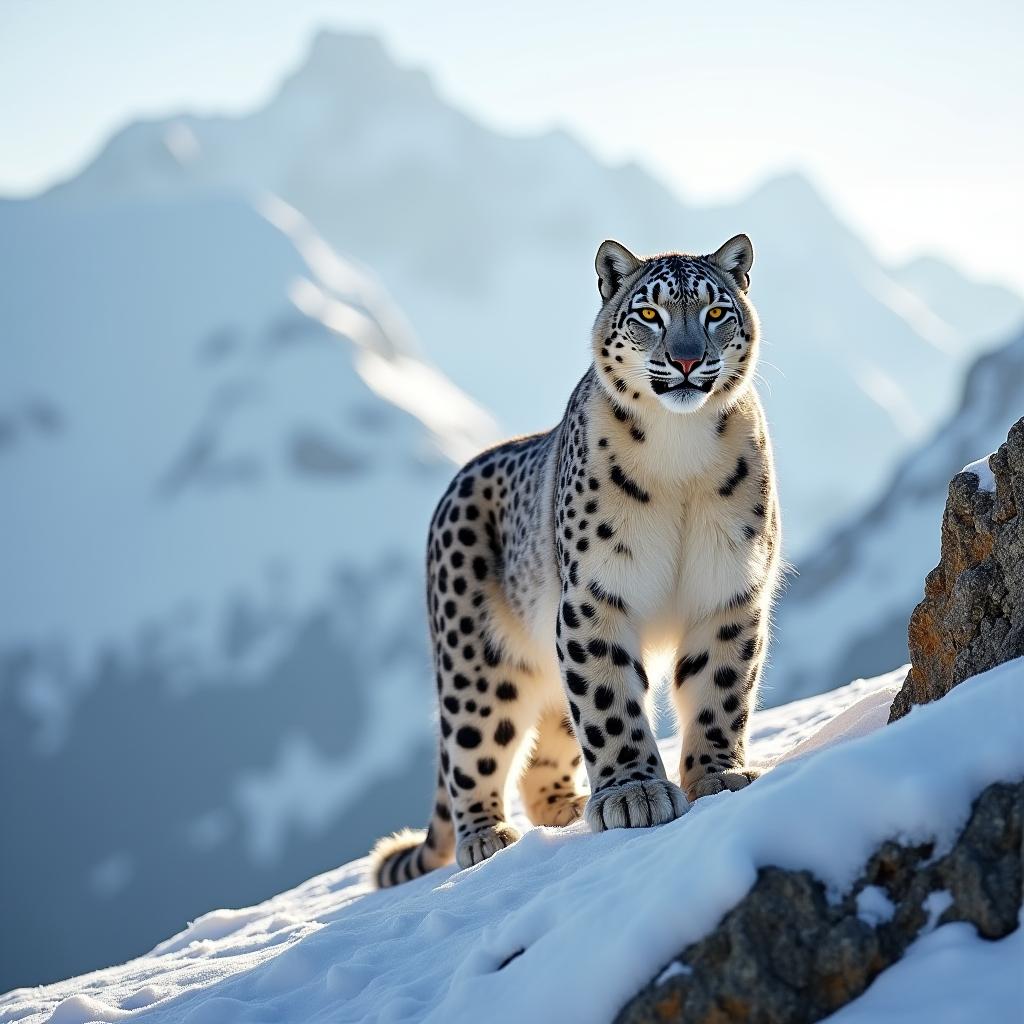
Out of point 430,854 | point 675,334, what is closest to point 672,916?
point 675,334

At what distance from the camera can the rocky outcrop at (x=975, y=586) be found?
542 cm

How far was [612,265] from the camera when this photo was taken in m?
7.37

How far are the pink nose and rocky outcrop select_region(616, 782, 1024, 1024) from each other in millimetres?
2993

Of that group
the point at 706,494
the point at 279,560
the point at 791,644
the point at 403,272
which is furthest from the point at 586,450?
the point at 403,272

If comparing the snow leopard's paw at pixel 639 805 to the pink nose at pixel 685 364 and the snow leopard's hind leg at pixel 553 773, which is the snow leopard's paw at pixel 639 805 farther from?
the snow leopard's hind leg at pixel 553 773

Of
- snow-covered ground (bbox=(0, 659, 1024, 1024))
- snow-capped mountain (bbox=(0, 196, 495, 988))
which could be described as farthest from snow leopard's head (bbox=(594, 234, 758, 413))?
snow-capped mountain (bbox=(0, 196, 495, 988))

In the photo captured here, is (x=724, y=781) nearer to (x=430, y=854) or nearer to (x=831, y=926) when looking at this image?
(x=430, y=854)

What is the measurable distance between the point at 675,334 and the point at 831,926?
347 cm

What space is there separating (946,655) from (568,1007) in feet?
8.67

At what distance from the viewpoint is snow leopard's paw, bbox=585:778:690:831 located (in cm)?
620

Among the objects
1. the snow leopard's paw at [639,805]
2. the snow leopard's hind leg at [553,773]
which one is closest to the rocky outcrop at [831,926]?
the snow leopard's paw at [639,805]

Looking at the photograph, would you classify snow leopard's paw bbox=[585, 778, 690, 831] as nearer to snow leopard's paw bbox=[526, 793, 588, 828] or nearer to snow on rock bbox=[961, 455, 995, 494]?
snow on rock bbox=[961, 455, 995, 494]

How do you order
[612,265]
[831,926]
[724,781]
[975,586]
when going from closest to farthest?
[831,926] → [975,586] → [724,781] → [612,265]

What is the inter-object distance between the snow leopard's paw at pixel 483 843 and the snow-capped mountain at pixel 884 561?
101 ft
